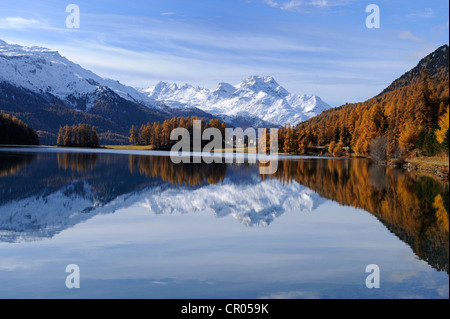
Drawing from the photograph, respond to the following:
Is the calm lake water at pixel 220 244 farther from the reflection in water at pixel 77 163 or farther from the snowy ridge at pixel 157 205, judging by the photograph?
the reflection in water at pixel 77 163

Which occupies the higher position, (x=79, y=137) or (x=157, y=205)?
(x=79, y=137)

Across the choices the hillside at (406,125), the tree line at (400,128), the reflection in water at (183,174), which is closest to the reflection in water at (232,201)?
the reflection in water at (183,174)

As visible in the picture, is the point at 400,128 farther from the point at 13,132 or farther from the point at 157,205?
the point at 13,132

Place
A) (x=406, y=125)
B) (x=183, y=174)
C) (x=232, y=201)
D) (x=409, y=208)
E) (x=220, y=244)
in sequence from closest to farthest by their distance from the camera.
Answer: (x=220, y=244) → (x=409, y=208) → (x=232, y=201) → (x=183, y=174) → (x=406, y=125)

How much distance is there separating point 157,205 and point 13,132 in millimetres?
158785

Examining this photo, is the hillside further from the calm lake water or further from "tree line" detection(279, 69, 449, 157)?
the calm lake water

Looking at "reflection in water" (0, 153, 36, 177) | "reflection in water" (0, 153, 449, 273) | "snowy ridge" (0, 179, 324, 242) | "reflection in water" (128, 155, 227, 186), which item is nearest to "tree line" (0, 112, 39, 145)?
"reflection in water" (0, 153, 36, 177)

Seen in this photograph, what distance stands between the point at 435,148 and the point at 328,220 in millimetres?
53500

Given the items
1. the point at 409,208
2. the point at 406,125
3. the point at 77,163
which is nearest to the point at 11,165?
the point at 77,163

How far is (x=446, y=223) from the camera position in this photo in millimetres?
20953

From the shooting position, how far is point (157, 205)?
27578 millimetres

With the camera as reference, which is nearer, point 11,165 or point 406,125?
point 11,165
